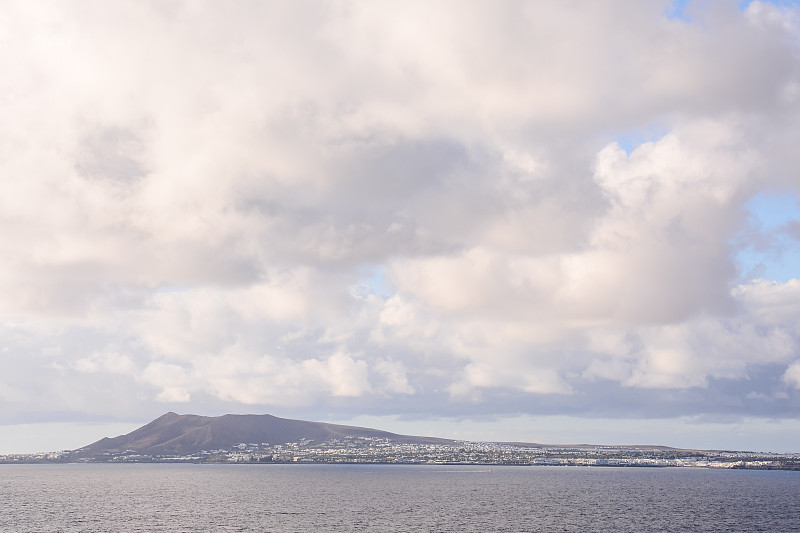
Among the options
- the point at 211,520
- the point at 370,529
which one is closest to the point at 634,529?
the point at 370,529

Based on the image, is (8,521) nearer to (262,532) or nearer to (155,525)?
(155,525)

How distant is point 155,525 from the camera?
574 ft

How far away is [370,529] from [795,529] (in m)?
103

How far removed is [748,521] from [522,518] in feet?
198

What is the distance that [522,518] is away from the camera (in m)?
193

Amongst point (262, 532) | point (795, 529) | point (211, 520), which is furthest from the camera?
point (211, 520)

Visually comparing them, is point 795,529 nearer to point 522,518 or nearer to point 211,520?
point 522,518

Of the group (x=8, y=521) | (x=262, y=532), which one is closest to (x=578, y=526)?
(x=262, y=532)

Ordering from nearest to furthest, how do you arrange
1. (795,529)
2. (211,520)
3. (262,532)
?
(262,532) < (795,529) < (211,520)

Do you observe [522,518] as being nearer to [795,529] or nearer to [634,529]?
[634,529]

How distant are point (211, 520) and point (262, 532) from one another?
108ft

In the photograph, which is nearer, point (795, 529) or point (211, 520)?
point (795, 529)

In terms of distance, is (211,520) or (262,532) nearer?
(262,532)

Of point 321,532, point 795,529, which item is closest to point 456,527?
point 321,532
